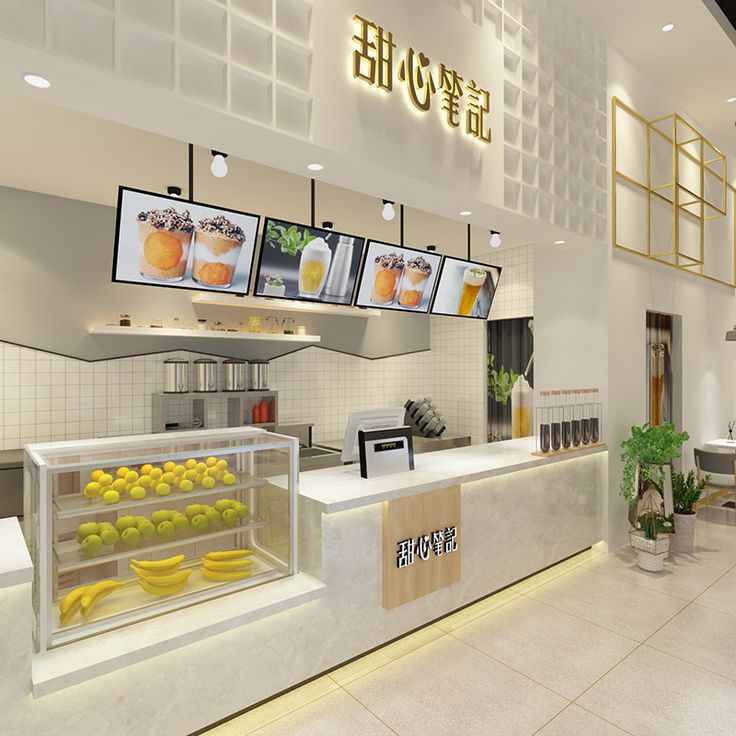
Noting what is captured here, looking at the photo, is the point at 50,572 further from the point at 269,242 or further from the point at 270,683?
the point at 269,242

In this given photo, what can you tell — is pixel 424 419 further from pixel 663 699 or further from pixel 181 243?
pixel 181 243

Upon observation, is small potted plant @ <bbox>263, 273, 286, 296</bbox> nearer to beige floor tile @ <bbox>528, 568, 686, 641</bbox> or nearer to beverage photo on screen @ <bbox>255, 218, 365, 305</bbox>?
beverage photo on screen @ <bbox>255, 218, 365, 305</bbox>

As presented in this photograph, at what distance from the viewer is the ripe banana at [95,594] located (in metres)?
1.98

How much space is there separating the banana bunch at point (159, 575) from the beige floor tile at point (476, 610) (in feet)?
5.42

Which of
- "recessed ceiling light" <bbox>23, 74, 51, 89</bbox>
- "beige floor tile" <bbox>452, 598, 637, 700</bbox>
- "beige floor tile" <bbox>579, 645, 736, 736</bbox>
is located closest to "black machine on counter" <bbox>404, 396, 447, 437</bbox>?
"beige floor tile" <bbox>452, 598, 637, 700</bbox>

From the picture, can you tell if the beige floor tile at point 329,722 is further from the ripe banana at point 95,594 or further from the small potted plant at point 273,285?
the small potted plant at point 273,285

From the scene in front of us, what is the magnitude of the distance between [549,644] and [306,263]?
2.59 m

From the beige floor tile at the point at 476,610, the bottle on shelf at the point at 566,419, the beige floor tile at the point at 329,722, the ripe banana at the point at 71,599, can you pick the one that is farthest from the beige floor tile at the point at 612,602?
the ripe banana at the point at 71,599

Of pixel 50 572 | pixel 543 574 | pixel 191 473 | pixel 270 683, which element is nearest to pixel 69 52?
pixel 191 473

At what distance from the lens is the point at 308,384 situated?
6336 millimetres

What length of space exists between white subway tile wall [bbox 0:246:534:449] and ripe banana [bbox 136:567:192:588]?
3.14 meters

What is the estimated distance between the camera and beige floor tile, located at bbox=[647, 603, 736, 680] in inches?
108

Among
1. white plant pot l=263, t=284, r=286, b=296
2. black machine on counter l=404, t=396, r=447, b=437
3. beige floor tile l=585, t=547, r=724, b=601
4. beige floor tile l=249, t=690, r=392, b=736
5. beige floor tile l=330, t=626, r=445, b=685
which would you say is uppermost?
white plant pot l=263, t=284, r=286, b=296

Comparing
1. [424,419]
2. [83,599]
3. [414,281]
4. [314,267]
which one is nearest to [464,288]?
[414,281]
